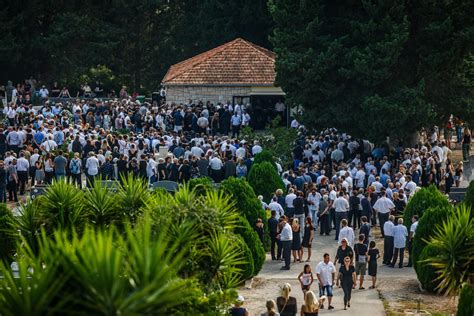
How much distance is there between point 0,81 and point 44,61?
2595 mm

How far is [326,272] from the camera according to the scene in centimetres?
2319

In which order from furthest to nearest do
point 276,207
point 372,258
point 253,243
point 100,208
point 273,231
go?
point 276,207 → point 273,231 → point 253,243 → point 372,258 → point 100,208

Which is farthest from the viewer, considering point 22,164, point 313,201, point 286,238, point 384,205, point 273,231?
point 22,164

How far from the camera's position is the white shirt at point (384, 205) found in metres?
30.0

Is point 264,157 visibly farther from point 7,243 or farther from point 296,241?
point 7,243

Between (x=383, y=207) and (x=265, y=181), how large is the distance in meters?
3.66

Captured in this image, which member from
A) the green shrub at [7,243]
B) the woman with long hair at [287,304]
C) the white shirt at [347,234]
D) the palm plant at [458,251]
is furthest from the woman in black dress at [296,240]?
the palm plant at [458,251]

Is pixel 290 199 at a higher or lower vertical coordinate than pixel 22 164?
lower

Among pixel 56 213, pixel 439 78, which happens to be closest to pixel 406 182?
pixel 439 78

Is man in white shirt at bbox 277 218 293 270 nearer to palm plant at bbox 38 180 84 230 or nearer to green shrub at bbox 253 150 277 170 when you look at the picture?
palm plant at bbox 38 180 84 230

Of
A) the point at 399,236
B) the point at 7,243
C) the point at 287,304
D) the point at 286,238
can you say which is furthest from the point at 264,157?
the point at 287,304

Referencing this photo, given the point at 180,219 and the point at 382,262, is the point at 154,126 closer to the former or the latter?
the point at 382,262

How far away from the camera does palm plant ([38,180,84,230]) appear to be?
20.6 m

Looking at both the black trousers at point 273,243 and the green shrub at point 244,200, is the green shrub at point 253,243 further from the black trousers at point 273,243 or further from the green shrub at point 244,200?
the black trousers at point 273,243
